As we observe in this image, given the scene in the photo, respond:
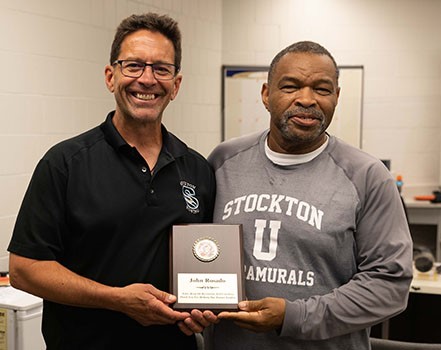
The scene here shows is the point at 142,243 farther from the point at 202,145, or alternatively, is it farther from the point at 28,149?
the point at 202,145

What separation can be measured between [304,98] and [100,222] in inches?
27.7

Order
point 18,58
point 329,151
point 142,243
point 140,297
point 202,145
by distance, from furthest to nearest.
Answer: point 202,145
point 18,58
point 329,151
point 142,243
point 140,297

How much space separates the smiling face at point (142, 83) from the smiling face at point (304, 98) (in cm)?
36

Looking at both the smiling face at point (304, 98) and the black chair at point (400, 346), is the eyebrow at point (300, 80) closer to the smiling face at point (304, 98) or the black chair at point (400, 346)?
the smiling face at point (304, 98)

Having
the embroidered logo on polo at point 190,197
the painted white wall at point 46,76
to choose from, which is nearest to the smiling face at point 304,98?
the embroidered logo on polo at point 190,197

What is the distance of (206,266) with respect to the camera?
1.62 m

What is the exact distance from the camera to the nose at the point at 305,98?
1664 mm

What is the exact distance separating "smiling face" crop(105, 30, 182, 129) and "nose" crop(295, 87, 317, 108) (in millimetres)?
401

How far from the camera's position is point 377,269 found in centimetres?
159

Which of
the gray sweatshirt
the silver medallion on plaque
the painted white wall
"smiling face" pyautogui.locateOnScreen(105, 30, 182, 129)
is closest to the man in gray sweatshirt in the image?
the gray sweatshirt

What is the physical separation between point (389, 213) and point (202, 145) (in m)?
3.26

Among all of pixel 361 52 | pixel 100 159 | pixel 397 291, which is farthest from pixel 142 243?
pixel 361 52

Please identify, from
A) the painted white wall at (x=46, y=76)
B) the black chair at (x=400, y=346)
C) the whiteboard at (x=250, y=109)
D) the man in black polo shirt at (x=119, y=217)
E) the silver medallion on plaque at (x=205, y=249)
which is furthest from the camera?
the whiteboard at (x=250, y=109)

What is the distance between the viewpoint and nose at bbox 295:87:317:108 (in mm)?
1664
